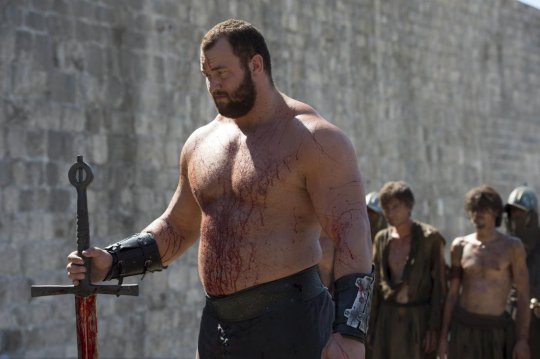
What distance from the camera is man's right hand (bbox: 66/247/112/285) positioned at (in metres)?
3.54

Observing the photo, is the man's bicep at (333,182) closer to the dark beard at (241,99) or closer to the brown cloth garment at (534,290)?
the dark beard at (241,99)

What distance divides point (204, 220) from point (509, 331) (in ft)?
13.2

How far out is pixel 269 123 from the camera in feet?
11.6

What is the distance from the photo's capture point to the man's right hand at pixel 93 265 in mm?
3545

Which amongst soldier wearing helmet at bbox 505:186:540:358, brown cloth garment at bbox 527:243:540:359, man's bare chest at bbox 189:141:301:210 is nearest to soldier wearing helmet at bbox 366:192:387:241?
soldier wearing helmet at bbox 505:186:540:358

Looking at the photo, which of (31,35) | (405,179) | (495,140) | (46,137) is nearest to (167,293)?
(46,137)

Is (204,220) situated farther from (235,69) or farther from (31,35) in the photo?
(31,35)

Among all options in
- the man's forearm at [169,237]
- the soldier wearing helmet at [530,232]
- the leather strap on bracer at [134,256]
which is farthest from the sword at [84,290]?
the soldier wearing helmet at [530,232]

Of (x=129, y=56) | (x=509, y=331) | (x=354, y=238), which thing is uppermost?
(x=129, y=56)

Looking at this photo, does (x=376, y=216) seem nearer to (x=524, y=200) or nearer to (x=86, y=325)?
(x=524, y=200)

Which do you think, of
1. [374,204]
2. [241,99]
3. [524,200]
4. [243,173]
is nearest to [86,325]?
[243,173]

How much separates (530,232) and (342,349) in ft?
17.4

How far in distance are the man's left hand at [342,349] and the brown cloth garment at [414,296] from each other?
4.09 meters

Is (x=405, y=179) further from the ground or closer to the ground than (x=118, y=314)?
further from the ground
